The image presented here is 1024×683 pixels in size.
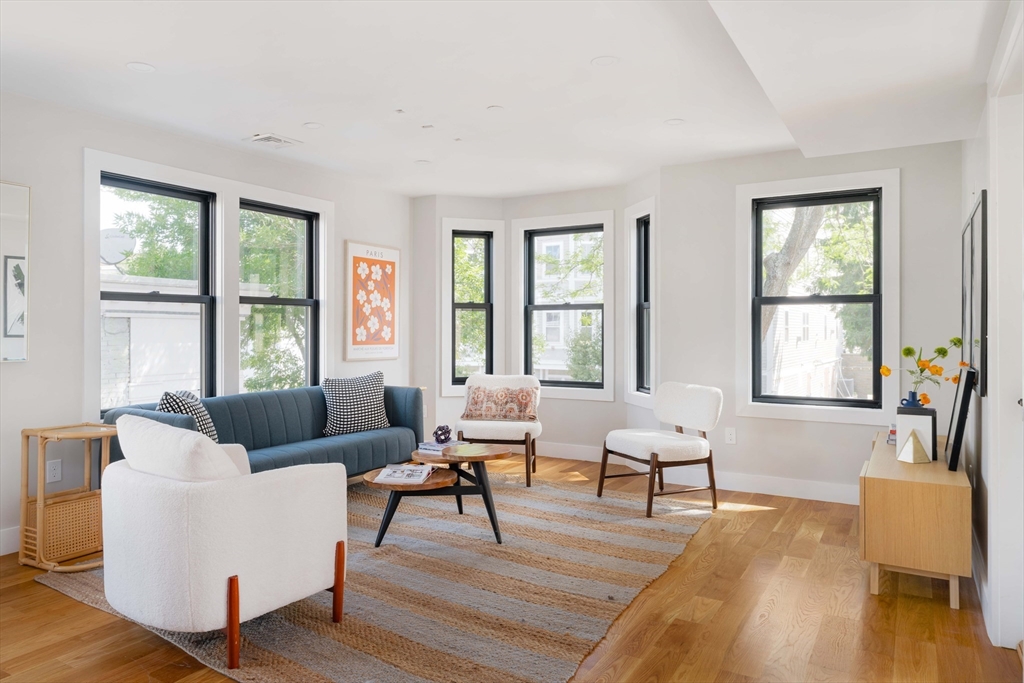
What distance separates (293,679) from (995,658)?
2.50 meters

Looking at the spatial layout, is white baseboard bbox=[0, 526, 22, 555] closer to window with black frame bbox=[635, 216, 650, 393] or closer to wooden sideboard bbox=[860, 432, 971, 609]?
wooden sideboard bbox=[860, 432, 971, 609]

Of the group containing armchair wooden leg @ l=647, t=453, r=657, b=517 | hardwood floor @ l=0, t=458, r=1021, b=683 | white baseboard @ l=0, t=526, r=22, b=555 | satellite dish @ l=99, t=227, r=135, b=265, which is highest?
satellite dish @ l=99, t=227, r=135, b=265

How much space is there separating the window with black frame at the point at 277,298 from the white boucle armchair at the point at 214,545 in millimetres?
2554

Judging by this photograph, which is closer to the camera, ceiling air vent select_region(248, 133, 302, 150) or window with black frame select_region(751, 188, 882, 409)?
ceiling air vent select_region(248, 133, 302, 150)

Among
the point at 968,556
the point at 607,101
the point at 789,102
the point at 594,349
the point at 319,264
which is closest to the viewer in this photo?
the point at 968,556

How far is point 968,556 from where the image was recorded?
275 centimetres

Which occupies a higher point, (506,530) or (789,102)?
(789,102)

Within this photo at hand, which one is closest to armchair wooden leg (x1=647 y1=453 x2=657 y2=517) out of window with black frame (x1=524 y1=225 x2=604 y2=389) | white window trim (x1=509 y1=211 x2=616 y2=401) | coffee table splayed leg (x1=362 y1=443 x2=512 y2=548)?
coffee table splayed leg (x1=362 y1=443 x2=512 y2=548)

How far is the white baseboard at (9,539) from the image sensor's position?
140 inches

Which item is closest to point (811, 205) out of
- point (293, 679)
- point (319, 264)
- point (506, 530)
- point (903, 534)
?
point (903, 534)

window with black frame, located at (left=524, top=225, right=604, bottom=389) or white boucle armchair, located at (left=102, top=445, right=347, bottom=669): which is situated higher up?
window with black frame, located at (left=524, top=225, right=604, bottom=389)

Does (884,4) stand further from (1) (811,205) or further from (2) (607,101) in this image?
(1) (811,205)

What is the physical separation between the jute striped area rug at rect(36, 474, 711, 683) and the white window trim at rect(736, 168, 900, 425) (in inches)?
38.9

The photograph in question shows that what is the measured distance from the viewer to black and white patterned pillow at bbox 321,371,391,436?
16.0 ft
